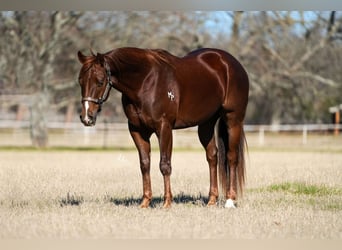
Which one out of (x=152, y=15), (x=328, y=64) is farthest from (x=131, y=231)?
(x=328, y=64)

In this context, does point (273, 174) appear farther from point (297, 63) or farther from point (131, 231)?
point (297, 63)

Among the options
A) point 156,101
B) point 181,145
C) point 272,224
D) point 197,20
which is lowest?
point 181,145

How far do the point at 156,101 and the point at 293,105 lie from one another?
2906 centimetres

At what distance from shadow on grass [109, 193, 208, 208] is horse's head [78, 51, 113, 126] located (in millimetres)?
1615

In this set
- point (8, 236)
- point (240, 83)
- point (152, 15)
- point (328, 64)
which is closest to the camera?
point (8, 236)

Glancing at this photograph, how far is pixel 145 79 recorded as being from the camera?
27.6 feet

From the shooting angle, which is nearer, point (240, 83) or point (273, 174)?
point (240, 83)

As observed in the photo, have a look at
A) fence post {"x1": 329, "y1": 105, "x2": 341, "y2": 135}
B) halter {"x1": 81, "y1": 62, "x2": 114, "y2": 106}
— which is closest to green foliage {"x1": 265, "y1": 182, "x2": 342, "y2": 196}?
halter {"x1": 81, "y1": 62, "x2": 114, "y2": 106}

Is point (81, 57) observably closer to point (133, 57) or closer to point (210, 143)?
point (133, 57)

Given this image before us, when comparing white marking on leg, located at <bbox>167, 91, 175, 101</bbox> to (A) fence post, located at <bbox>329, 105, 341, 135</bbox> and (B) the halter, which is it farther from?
(A) fence post, located at <bbox>329, 105, 341, 135</bbox>

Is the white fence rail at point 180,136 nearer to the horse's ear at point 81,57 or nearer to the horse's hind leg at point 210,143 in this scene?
the horse's hind leg at point 210,143

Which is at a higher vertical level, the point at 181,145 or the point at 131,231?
the point at 131,231

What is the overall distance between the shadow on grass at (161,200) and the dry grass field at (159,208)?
15mm

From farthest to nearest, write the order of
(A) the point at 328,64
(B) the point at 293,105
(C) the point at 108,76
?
(B) the point at 293,105, (A) the point at 328,64, (C) the point at 108,76
